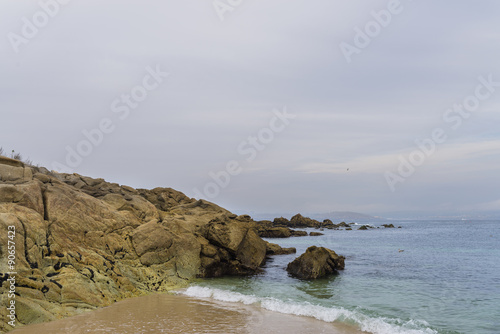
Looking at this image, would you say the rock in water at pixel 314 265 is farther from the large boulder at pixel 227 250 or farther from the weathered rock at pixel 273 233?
the weathered rock at pixel 273 233

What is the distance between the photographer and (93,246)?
55.7 feet

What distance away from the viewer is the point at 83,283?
14297mm

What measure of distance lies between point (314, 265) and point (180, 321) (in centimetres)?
1332

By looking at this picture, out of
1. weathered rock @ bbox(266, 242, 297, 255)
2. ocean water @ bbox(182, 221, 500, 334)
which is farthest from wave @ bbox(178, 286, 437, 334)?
weathered rock @ bbox(266, 242, 297, 255)

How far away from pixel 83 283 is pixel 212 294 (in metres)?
6.47

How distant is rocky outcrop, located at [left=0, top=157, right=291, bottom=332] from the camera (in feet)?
42.9

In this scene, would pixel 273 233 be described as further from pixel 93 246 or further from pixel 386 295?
pixel 93 246

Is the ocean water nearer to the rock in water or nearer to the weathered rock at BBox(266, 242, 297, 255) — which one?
the rock in water

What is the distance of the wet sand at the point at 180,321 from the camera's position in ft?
38.5

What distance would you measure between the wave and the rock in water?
7.40 meters

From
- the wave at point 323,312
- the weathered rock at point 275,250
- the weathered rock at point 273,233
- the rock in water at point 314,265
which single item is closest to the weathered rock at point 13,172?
the wave at point 323,312

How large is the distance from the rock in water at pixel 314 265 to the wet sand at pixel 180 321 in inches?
358

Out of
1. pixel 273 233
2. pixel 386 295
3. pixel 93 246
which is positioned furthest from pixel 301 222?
pixel 93 246

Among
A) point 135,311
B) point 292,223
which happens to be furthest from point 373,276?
point 292,223
